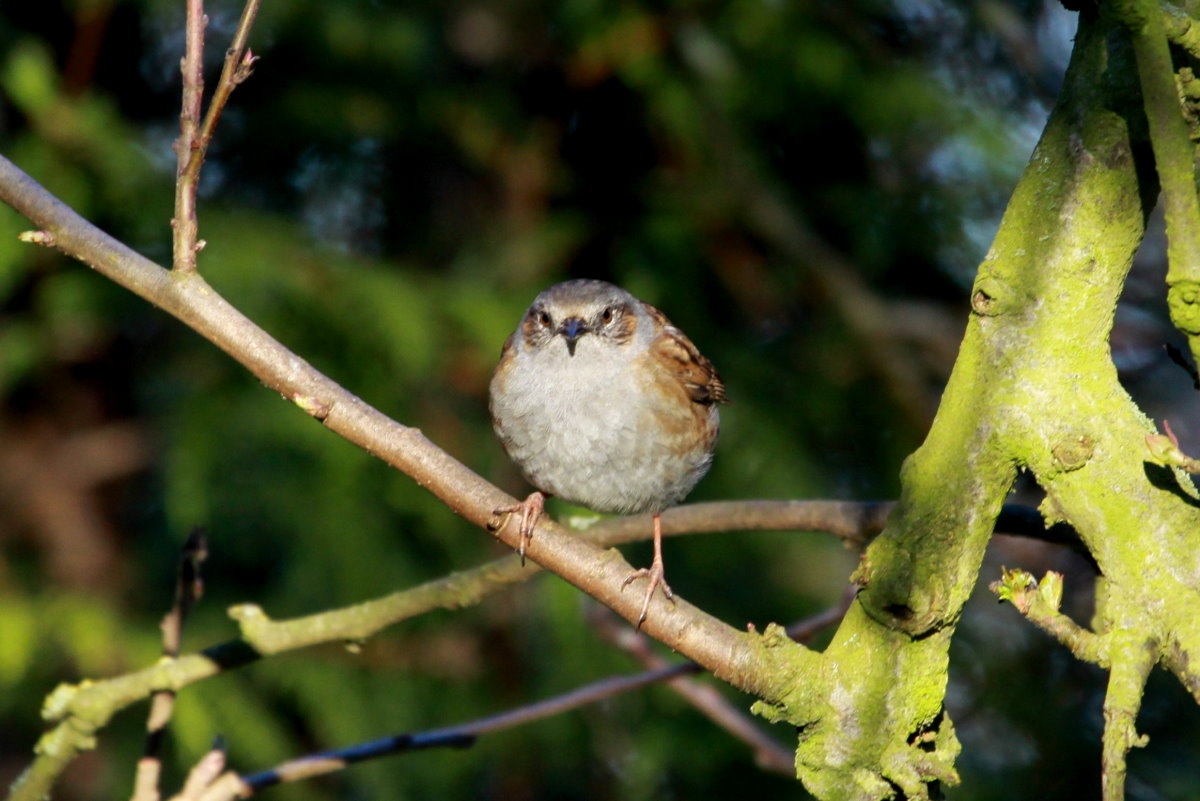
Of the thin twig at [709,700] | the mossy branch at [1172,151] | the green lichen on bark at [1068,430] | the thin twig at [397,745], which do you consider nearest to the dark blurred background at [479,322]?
the thin twig at [709,700]

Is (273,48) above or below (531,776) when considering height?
above

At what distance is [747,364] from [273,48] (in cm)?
257

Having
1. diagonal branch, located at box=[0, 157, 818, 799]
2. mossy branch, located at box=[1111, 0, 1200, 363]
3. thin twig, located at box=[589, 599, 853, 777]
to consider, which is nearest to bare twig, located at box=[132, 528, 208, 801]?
diagonal branch, located at box=[0, 157, 818, 799]

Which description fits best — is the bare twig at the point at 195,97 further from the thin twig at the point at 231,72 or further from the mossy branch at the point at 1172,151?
the mossy branch at the point at 1172,151

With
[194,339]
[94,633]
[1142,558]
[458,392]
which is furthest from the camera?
[458,392]

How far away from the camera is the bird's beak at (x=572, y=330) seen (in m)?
3.45

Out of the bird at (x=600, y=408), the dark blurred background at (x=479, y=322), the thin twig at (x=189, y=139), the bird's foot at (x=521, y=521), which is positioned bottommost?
the bird's foot at (x=521, y=521)

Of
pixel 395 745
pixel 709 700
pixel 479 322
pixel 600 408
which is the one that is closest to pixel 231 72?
pixel 395 745

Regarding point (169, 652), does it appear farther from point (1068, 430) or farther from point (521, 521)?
point (1068, 430)

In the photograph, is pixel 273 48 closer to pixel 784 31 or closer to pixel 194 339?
pixel 194 339

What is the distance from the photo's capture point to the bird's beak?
11.3 ft

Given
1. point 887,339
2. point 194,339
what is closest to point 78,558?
point 194,339

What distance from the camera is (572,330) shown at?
11.4 ft

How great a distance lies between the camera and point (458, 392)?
5105 millimetres
